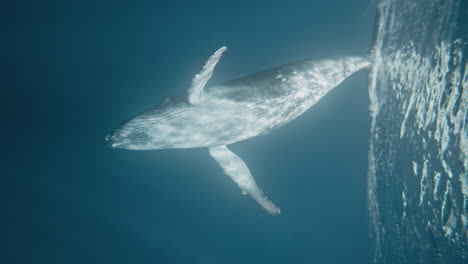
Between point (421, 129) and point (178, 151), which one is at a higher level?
point (178, 151)

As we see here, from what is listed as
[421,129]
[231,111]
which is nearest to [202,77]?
[231,111]

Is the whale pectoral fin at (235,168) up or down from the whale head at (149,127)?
down

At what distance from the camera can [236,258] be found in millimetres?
21156

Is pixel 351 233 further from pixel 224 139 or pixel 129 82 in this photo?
pixel 129 82

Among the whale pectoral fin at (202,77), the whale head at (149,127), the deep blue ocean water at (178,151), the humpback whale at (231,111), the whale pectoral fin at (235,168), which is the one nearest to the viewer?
the whale pectoral fin at (202,77)

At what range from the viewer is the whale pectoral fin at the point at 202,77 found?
5.38 meters

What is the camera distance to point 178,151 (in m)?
→ 15.4

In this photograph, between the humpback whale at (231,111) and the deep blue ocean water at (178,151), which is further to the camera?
the deep blue ocean water at (178,151)

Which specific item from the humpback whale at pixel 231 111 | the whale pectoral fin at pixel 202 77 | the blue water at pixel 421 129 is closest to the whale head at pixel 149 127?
the humpback whale at pixel 231 111

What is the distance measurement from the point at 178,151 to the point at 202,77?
10.4 metres

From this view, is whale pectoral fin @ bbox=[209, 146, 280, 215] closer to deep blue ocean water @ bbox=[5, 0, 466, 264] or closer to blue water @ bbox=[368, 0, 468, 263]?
blue water @ bbox=[368, 0, 468, 263]

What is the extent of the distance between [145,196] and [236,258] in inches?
348

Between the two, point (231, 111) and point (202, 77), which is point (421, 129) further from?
point (202, 77)

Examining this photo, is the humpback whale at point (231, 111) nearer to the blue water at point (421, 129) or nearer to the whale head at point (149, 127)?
the whale head at point (149, 127)
